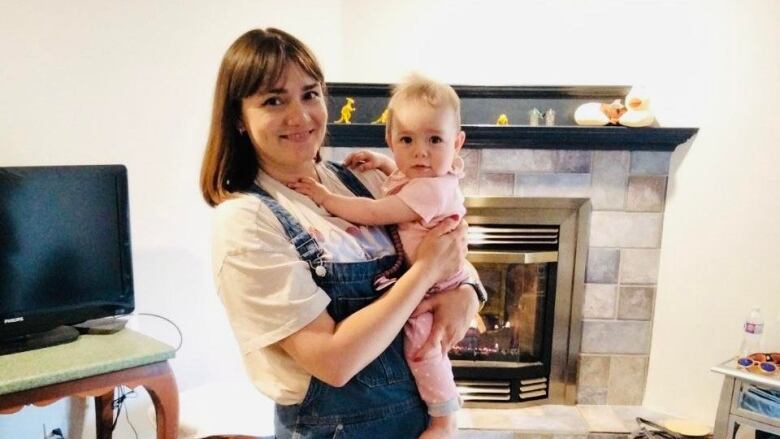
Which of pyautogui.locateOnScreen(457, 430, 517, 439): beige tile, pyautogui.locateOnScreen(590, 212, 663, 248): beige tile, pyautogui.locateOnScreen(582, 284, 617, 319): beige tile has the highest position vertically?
pyautogui.locateOnScreen(590, 212, 663, 248): beige tile

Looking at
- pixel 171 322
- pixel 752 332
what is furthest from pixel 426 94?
pixel 752 332

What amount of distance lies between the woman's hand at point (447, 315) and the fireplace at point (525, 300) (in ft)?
4.23

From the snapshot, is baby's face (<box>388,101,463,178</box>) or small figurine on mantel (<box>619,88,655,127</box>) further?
small figurine on mantel (<box>619,88,655,127</box>)

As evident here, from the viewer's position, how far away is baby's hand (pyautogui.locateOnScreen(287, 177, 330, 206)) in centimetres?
91

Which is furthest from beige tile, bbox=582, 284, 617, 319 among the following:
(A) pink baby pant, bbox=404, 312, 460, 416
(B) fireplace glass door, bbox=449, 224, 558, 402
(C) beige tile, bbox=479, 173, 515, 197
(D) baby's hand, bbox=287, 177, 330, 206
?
(D) baby's hand, bbox=287, 177, 330, 206

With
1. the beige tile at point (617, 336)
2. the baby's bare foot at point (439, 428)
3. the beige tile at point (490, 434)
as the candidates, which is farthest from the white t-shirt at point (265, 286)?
the beige tile at point (617, 336)

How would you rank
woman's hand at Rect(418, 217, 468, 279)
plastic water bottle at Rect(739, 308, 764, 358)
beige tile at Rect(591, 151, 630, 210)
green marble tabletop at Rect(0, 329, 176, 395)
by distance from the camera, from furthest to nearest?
1. beige tile at Rect(591, 151, 630, 210)
2. plastic water bottle at Rect(739, 308, 764, 358)
3. green marble tabletop at Rect(0, 329, 176, 395)
4. woman's hand at Rect(418, 217, 468, 279)

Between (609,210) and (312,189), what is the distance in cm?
169

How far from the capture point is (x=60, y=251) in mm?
1539

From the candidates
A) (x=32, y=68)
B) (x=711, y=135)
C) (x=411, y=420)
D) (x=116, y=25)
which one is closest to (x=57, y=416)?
(x=32, y=68)

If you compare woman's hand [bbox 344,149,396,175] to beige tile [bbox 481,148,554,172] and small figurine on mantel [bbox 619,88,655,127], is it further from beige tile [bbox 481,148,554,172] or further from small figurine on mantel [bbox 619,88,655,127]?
small figurine on mantel [bbox 619,88,655,127]

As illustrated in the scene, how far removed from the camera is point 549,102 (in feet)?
7.39

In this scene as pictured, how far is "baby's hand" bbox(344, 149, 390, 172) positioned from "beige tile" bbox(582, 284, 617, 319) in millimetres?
1517

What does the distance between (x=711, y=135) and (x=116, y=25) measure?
7.30 feet
